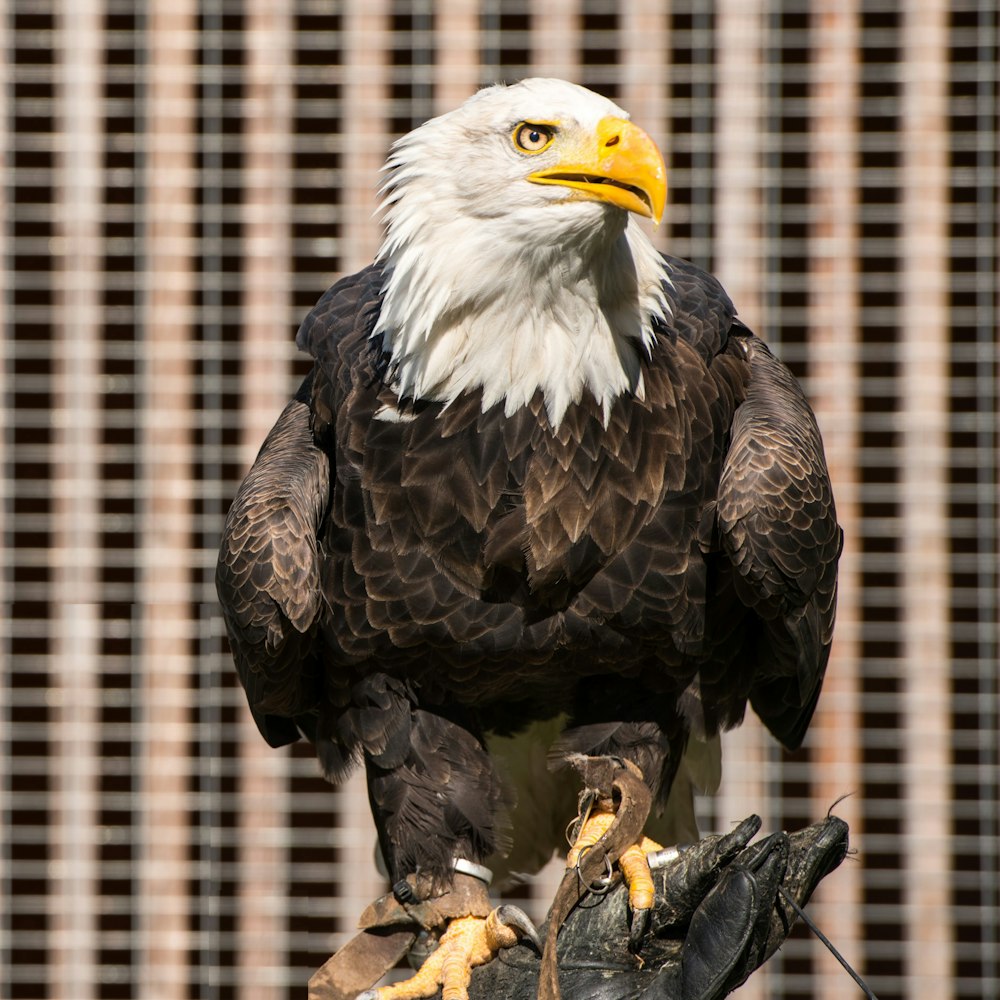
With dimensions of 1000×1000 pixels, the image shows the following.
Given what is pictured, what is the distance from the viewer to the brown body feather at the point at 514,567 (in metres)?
2.28

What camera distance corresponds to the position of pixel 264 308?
14.6ft

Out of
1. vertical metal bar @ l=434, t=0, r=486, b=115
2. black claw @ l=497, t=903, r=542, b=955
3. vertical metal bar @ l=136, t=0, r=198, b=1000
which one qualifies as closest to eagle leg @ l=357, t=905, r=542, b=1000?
black claw @ l=497, t=903, r=542, b=955

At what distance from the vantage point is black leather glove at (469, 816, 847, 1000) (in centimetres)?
200

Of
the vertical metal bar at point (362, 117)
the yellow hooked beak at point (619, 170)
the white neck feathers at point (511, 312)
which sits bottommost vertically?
the white neck feathers at point (511, 312)

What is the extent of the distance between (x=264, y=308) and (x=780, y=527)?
2.52 metres

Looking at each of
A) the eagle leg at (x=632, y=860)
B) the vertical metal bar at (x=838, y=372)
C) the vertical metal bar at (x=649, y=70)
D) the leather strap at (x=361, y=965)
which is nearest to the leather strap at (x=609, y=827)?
the eagle leg at (x=632, y=860)

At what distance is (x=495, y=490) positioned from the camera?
2.27m

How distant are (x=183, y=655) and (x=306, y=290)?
3.80 ft

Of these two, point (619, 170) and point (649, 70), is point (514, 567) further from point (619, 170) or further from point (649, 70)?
point (649, 70)

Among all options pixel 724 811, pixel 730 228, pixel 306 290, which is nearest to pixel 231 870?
pixel 724 811

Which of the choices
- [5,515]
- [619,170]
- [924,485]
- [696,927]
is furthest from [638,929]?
[5,515]

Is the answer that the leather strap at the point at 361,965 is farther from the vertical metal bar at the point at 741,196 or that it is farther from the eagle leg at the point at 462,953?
the vertical metal bar at the point at 741,196

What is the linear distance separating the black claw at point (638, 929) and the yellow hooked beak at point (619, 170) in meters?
1.05

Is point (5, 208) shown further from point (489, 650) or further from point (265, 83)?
point (489, 650)
